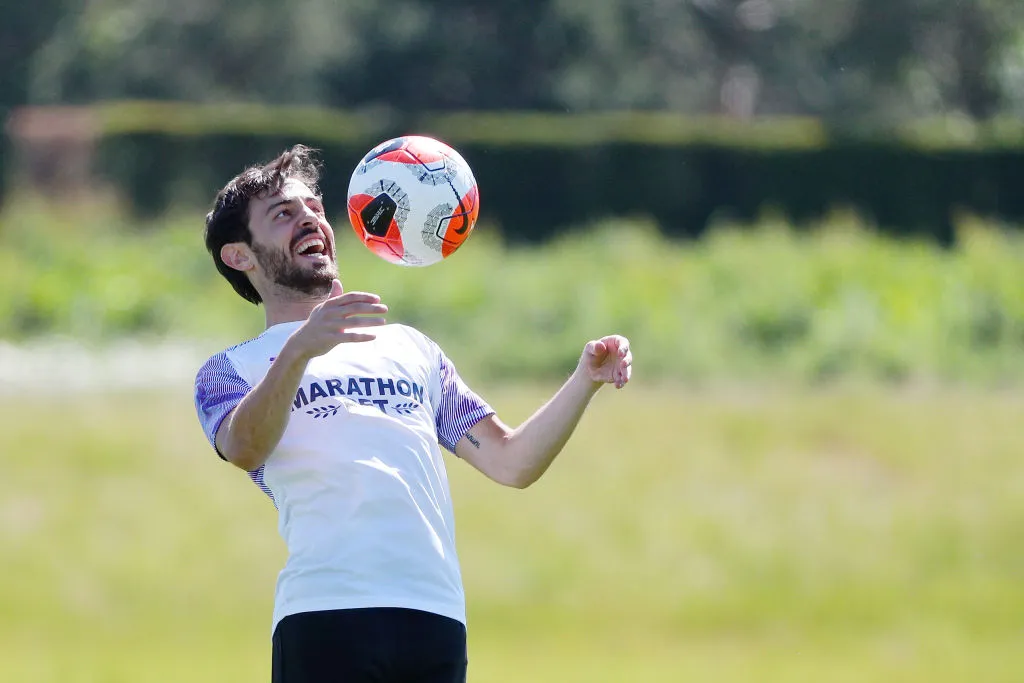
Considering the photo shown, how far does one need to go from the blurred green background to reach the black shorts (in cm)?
982

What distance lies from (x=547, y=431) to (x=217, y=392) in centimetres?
94

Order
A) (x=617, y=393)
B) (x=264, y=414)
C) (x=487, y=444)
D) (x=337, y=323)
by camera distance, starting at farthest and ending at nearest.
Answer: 1. (x=617, y=393)
2. (x=487, y=444)
3. (x=264, y=414)
4. (x=337, y=323)

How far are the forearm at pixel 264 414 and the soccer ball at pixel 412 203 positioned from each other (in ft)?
3.28

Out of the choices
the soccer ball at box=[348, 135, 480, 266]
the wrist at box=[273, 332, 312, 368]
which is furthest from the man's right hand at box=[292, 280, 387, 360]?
the soccer ball at box=[348, 135, 480, 266]

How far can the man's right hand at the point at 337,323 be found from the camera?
403cm

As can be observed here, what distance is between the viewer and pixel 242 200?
4766mm

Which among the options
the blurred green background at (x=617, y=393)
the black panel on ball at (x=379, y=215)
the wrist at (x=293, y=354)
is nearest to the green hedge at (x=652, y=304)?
the blurred green background at (x=617, y=393)

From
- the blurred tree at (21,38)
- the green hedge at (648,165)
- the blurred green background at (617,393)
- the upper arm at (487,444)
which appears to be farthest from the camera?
the blurred tree at (21,38)

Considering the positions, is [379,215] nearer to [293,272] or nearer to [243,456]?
[293,272]

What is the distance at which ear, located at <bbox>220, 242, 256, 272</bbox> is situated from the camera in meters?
4.75

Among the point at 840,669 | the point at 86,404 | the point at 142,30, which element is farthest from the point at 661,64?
the point at 840,669

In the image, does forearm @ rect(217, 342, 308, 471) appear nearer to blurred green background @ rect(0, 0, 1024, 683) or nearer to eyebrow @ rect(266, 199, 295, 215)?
eyebrow @ rect(266, 199, 295, 215)

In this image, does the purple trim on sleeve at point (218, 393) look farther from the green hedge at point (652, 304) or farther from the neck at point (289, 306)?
the green hedge at point (652, 304)

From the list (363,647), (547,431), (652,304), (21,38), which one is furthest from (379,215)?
(21,38)
